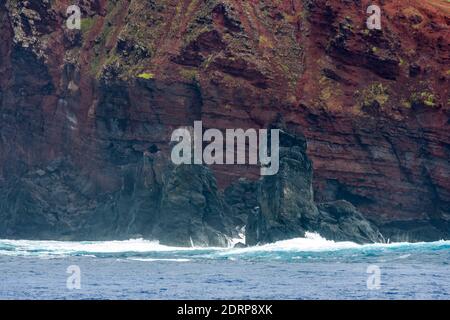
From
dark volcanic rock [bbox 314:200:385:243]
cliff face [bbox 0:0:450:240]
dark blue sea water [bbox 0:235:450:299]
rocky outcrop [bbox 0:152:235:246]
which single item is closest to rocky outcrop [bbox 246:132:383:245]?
dark volcanic rock [bbox 314:200:385:243]

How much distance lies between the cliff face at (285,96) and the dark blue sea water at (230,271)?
270 inches

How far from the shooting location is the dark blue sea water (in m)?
78.7

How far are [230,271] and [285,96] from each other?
30864 millimetres

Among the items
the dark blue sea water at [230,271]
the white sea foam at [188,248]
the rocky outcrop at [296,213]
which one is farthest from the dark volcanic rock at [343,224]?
the dark blue sea water at [230,271]

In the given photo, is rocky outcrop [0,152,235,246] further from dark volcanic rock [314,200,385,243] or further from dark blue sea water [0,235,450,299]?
dark volcanic rock [314,200,385,243]

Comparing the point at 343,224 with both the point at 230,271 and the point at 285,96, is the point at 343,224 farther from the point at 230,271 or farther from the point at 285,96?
the point at 230,271

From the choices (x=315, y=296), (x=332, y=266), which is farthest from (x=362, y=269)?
(x=315, y=296)

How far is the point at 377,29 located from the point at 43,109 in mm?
28472

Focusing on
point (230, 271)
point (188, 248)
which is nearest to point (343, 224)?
point (188, 248)

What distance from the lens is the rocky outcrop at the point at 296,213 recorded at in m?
108

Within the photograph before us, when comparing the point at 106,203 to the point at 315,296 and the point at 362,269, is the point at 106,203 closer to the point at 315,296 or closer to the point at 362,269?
the point at 362,269

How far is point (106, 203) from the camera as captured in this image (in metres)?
120

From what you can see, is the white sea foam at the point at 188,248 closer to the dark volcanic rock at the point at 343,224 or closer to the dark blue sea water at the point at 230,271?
the dark blue sea water at the point at 230,271

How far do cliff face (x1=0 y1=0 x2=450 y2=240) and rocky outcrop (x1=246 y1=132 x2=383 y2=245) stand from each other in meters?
4.50
